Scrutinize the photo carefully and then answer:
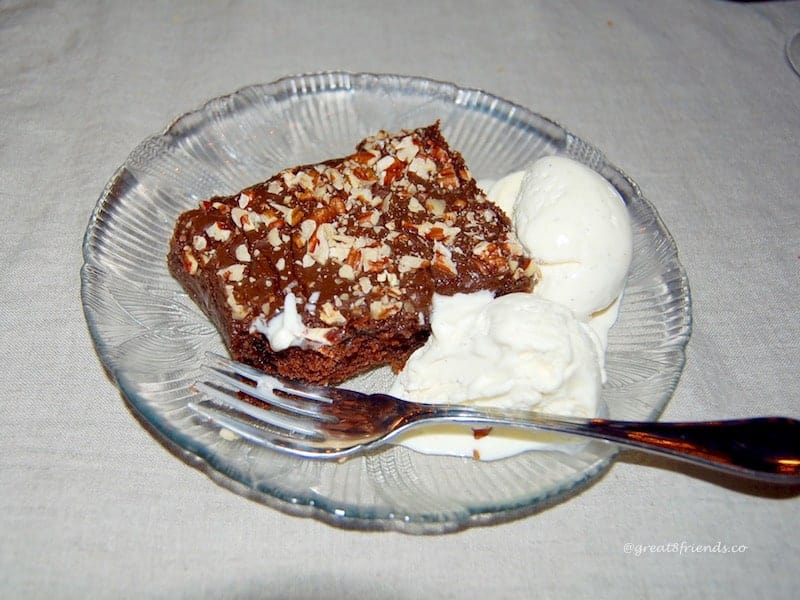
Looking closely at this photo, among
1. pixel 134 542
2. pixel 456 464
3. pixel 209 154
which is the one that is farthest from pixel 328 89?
pixel 134 542

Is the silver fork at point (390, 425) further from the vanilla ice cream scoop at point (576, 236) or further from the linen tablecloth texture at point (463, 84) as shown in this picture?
the vanilla ice cream scoop at point (576, 236)

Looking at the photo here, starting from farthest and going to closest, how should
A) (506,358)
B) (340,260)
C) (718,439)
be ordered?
(340,260) → (506,358) → (718,439)

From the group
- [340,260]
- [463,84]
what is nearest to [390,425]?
[340,260]

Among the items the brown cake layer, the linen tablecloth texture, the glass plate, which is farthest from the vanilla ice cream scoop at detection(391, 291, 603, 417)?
the linen tablecloth texture

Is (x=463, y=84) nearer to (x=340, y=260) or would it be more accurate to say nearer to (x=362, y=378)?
(x=340, y=260)

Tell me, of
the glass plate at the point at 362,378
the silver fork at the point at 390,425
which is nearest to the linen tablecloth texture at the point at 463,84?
the glass plate at the point at 362,378

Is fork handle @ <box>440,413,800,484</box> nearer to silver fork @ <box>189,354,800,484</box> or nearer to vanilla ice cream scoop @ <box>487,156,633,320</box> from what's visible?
silver fork @ <box>189,354,800,484</box>
